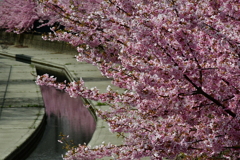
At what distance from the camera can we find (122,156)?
207 inches

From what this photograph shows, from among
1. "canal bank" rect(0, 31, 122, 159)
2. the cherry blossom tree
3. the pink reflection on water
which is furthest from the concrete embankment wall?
Answer: the cherry blossom tree

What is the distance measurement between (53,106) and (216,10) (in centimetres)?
1094

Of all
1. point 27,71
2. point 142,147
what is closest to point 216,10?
point 142,147

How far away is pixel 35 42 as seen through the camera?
32.8 meters

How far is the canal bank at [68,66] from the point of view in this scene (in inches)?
417

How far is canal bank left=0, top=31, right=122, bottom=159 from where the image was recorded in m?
10.6

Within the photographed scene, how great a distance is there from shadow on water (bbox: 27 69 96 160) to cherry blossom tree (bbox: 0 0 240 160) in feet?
11.5

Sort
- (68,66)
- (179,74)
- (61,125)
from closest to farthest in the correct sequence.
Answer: (179,74), (61,125), (68,66)

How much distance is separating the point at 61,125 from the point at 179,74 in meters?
8.61

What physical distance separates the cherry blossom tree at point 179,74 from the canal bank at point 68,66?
3.84 metres

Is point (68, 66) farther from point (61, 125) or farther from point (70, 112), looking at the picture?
point (61, 125)

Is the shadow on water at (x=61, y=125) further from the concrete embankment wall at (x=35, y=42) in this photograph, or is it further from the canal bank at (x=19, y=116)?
the concrete embankment wall at (x=35, y=42)

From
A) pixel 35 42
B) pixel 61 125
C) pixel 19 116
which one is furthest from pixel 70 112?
pixel 35 42

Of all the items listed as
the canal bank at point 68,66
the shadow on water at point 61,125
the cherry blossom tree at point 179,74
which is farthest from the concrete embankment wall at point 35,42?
the cherry blossom tree at point 179,74
